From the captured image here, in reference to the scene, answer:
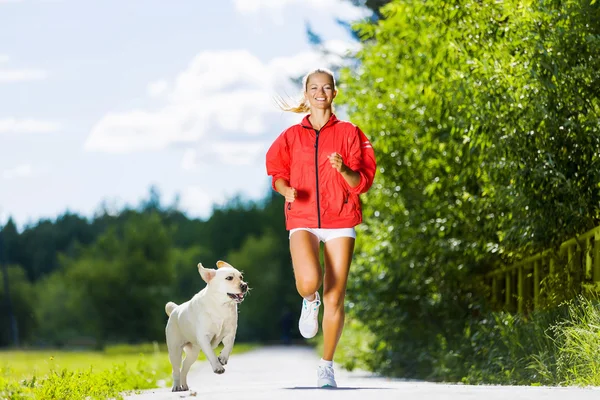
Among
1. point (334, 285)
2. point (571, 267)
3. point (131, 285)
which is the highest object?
point (131, 285)

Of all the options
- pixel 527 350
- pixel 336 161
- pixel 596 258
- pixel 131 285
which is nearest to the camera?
pixel 336 161

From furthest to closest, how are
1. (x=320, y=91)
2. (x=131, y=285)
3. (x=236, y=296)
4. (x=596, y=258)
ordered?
(x=131, y=285), (x=596, y=258), (x=320, y=91), (x=236, y=296)

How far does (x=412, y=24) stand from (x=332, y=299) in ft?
29.0

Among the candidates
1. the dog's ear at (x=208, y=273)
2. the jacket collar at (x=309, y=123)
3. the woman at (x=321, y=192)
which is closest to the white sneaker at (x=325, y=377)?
the woman at (x=321, y=192)

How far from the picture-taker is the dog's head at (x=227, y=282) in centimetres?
795

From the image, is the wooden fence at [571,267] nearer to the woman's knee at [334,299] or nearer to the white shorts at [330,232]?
the woman's knee at [334,299]

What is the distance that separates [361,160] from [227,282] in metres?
1.39

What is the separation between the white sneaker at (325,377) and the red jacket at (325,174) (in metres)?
1.14

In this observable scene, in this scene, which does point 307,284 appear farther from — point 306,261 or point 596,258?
point 596,258

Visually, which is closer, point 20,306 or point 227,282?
point 227,282

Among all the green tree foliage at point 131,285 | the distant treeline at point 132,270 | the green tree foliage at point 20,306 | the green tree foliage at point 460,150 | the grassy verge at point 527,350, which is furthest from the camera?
the green tree foliage at point 20,306

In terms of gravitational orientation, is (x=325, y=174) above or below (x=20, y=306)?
below

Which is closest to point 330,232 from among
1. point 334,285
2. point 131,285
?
point 334,285

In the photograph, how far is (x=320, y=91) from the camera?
821cm
